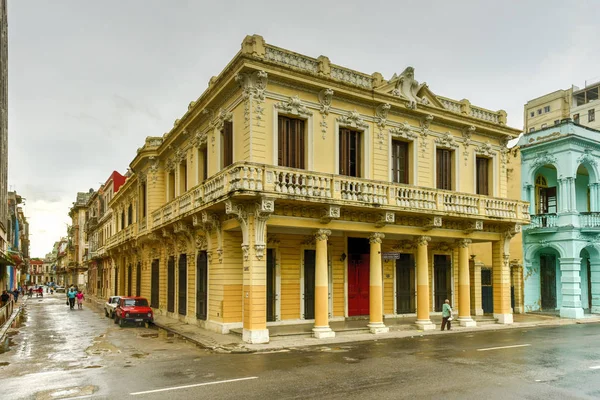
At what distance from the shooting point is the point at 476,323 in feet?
76.7

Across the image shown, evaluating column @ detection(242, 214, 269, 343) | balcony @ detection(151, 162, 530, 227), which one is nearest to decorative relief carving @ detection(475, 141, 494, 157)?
balcony @ detection(151, 162, 530, 227)

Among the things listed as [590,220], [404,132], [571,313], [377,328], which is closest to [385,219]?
[377,328]

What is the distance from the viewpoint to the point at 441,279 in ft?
86.0

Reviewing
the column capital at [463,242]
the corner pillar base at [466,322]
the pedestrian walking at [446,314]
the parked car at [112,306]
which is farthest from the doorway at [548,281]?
the parked car at [112,306]

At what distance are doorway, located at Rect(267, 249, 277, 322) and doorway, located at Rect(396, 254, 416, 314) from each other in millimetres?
7014

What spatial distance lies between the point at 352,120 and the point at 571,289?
657 inches

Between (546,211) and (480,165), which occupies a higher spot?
(480,165)

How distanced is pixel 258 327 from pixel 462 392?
8.46 m

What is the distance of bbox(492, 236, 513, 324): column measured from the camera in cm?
2438

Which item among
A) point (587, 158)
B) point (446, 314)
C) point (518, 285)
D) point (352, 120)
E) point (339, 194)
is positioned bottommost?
point (446, 314)

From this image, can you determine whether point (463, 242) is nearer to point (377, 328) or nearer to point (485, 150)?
point (485, 150)

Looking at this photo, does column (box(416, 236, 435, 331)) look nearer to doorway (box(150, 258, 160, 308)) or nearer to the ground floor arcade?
the ground floor arcade

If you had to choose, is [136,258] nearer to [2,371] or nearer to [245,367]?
[2,371]

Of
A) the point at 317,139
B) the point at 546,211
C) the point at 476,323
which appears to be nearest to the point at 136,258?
the point at 317,139
